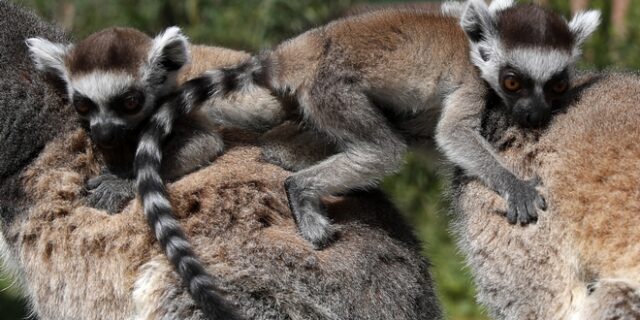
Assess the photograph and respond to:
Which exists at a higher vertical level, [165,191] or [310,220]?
[165,191]

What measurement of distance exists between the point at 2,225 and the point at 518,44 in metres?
3.23

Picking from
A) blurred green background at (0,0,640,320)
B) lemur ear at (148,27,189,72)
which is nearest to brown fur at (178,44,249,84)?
lemur ear at (148,27,189,72)

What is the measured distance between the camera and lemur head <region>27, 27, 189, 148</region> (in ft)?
17.5

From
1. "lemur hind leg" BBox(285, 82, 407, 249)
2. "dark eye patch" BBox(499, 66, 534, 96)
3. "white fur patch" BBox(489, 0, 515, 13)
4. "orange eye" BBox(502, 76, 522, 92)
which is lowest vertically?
"lemur hind leg" BBox(285, 82, 407, 249)

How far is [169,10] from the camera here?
12.0 metres

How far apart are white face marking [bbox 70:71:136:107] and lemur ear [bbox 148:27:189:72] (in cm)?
22

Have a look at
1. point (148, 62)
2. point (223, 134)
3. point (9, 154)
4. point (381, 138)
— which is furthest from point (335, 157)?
point (9, 154)

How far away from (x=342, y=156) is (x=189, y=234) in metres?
0.97

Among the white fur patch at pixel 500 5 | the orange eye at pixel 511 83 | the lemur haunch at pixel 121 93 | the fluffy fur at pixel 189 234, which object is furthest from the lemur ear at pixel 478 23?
the lemur haunch at pixel 121 93

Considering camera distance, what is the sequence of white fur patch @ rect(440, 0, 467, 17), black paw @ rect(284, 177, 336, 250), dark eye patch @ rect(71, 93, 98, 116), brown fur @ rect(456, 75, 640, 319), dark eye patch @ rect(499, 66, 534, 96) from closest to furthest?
brown fur @ rect(456, 75, 640, 319) < black paw @ rect(284, 177, 336, 250) < dark eye patch @ rect(71, 93, 98, 116) < dark eye patch @ rect(499, 66, 534, 96) < white fur patch @ rect(440, 0, 467, 17)

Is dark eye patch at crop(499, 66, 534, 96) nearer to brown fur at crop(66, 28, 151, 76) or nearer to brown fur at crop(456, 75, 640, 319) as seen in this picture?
brown fur at crop(456, 75, 640, 319)

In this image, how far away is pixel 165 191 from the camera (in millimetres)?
5273

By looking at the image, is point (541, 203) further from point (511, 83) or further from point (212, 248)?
point (212, 248)

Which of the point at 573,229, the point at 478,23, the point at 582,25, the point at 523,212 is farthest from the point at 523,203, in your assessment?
the point at 582,25
